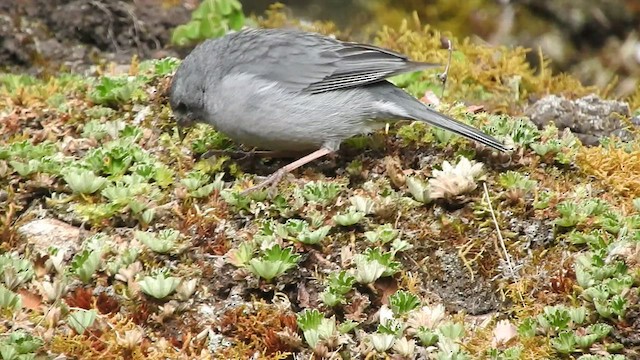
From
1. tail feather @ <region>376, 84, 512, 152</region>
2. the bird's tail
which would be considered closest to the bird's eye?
tail feather @ <region>376, 84, 512, 152</region>

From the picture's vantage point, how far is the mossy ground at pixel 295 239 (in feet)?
13.0

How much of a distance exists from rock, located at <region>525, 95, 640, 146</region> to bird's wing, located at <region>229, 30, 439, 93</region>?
1402 millimetres

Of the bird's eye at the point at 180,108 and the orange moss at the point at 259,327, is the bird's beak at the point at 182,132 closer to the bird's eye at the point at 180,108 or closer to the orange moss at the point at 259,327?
the bird's eye at the point at 180,108

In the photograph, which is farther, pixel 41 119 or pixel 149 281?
pixel 41 119

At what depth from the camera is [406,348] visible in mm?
3850

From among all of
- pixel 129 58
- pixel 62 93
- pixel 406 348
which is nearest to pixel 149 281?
pixel 406 348

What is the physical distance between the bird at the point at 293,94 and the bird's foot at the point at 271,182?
0.03 m

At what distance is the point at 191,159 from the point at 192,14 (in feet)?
9.39

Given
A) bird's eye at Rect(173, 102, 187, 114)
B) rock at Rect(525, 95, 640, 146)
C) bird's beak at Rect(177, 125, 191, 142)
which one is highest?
bird's eye at Rect(173, 102, 187, 114)

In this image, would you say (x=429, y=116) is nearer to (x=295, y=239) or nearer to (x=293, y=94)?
(x=293, y=94)

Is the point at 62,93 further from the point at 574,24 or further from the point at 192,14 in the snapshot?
the point at 574,24

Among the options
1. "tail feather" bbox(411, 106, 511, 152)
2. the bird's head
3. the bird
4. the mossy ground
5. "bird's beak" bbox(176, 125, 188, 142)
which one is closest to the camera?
the mossy ground

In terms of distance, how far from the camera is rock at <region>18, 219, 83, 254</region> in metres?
4.59

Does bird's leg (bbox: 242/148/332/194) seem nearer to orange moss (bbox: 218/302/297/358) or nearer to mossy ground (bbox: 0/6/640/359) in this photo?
mossy ground (bbox: 0/6/640/359)
